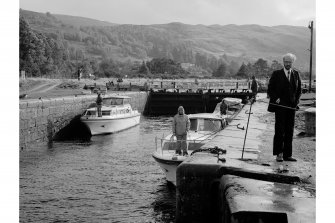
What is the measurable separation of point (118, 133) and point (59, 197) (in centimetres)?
1617

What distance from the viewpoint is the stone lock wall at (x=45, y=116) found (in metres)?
21.7

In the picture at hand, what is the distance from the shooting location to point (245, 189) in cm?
547

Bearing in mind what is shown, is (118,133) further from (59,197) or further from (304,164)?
(304,164)

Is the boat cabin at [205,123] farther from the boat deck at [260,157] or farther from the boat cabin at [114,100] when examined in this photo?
the boat cabin at [114,100]

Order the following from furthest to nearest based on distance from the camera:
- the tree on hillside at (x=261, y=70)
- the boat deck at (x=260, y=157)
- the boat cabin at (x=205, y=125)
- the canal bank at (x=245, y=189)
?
the tree on hillside at (x=261, y=70), the boat cabin at (x=205, y=125), the boat deck at (x=260, y=157), the canal bank at (x=245, y=189)

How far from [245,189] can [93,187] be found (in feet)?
30.1

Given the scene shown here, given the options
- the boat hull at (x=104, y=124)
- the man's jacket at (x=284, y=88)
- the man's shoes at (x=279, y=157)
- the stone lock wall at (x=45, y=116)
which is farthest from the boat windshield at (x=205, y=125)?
the boat hull at (x=104, y=124)

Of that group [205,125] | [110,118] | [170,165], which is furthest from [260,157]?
[110,118]

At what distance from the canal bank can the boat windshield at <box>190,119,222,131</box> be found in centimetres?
770

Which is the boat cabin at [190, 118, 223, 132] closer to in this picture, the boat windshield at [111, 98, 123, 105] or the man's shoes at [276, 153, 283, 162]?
the man's shoes at [276, 153, 283, 162]

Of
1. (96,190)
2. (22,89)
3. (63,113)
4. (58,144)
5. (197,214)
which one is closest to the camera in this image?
(197,214)

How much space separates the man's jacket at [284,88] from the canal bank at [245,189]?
0.95m
